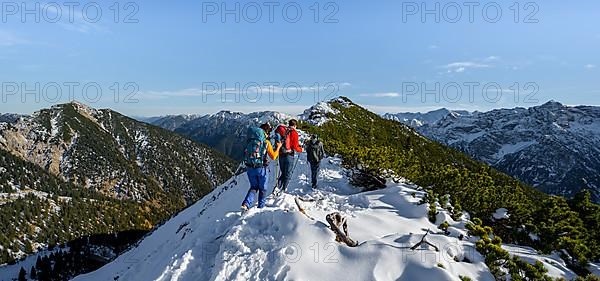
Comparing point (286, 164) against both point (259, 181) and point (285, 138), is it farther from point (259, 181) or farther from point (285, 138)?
point (259, 181)

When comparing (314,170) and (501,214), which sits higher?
(314,170)

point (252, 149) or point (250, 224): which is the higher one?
point (252, 149)

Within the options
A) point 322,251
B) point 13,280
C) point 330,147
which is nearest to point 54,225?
point 13,280

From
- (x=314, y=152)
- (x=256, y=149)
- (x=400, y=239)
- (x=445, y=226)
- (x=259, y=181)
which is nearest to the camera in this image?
(x=400, y=239)

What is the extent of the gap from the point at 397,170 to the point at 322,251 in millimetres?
8186

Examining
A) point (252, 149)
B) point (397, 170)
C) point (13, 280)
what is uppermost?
point (252, 149)

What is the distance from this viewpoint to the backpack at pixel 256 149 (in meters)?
11.4

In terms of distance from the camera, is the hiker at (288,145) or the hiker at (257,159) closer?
the hiker at (257,159)

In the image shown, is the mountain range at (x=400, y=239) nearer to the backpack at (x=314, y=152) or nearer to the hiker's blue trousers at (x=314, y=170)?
the hiker's blue trousers at (x=314, y=170)

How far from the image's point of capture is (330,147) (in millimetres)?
23828

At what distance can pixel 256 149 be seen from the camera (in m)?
11.3

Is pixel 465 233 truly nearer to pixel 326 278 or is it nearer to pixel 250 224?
pixel 326 278

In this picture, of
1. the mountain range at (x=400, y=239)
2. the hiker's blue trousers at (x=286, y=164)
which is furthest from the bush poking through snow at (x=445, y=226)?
the hiker's blue trousers at (x=286, y=164)

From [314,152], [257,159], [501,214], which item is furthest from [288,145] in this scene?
[501,214]
